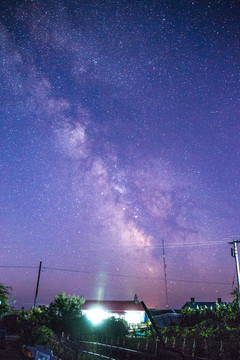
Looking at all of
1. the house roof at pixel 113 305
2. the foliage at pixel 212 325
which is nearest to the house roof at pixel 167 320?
the foliage at pixel 212 325

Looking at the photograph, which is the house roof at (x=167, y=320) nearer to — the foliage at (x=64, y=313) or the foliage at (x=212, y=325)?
the foliage at (x=212, y=325)

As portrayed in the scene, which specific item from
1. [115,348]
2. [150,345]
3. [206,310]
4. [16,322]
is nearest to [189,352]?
[150,345]

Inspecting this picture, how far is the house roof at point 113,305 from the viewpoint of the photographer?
52688 millimetres

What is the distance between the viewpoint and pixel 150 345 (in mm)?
11039

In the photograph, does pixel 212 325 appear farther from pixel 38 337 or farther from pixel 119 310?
pixel 119 310

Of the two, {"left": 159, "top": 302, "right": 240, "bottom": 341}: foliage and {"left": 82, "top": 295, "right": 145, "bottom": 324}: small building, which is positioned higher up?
{"left": 159, "top": 302, "right": 240, "bottom": 341}: foliage

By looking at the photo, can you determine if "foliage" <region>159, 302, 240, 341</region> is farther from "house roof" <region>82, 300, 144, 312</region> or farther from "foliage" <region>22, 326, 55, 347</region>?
"house roof" <region>82, 300, 144, 312</region>

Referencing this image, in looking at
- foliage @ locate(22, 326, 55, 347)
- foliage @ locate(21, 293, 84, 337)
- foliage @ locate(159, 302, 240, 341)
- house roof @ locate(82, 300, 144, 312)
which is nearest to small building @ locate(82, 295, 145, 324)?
house roof @ locate(82, 300, 144, 312)

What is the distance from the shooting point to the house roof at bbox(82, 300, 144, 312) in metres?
52.7

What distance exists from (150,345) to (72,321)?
45.8 ft

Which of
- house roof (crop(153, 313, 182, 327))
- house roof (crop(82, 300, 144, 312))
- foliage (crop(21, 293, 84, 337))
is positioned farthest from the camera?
house roof (crop(82, 300, 144, 312))

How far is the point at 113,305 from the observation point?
5481 centimetres

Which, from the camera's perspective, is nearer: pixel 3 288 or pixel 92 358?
pixel 92 358

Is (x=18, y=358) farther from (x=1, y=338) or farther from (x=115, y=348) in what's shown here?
(x=115, y=348)
